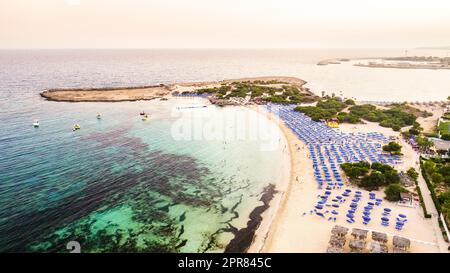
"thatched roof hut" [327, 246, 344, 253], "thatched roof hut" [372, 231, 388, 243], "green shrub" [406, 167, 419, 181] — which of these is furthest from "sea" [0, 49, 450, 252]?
"green shrub" [406, 167, 419, 181]

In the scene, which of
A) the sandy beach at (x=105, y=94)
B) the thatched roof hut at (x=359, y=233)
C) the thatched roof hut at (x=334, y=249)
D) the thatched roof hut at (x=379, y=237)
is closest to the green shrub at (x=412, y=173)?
the thatched roof hut at (x=379, y=237)

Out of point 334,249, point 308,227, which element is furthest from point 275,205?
point 334,249

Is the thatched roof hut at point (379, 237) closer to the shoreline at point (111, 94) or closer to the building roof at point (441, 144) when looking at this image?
the building roof at point (441, 144)

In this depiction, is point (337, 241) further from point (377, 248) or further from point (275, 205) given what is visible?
point (275, 205)

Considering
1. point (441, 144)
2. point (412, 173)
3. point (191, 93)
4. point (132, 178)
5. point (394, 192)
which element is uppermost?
point (191, 93)

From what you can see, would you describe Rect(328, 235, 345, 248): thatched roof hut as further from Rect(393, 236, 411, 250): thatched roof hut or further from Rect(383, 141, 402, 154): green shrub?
Rect(383, 141, 402, 154): green shrub
